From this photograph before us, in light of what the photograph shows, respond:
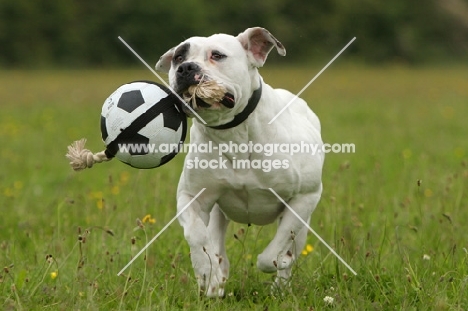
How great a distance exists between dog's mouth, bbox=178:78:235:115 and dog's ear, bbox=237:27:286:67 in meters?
0.42

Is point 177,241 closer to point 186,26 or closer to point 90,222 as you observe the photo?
point 90,222

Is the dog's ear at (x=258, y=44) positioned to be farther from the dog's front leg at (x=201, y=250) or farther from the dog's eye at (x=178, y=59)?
the dog's front leg at (x=201, y=250)

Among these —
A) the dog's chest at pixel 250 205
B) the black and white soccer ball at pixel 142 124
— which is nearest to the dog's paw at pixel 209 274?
the dog's chest at pixel 250 205

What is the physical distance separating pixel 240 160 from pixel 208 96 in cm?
56

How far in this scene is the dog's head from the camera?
4207 mm

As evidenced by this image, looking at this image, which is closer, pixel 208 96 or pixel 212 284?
pixel 208 96

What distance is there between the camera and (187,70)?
165 inches

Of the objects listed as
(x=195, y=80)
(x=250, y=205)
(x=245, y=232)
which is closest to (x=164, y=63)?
(x=195, y=80)

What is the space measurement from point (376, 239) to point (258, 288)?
143cm

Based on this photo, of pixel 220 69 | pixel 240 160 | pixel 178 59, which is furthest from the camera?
pixel 240 160

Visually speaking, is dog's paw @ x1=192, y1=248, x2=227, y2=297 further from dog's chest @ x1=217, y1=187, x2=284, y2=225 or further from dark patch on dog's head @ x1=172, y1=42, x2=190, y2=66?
dark patch on dog's head @ x1=172, y1=42, x2=190, y2=66

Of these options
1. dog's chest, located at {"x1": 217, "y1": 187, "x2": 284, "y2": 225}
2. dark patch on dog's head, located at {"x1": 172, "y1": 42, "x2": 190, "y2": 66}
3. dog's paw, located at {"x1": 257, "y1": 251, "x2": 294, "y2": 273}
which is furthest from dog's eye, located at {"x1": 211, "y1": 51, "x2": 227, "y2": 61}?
dog's paw, located at {"x1": 257, "y1": 251, "x2": 294, "y2": 273}

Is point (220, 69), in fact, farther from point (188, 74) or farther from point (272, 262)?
point (272, 262)

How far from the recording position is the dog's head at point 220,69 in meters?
4.21
